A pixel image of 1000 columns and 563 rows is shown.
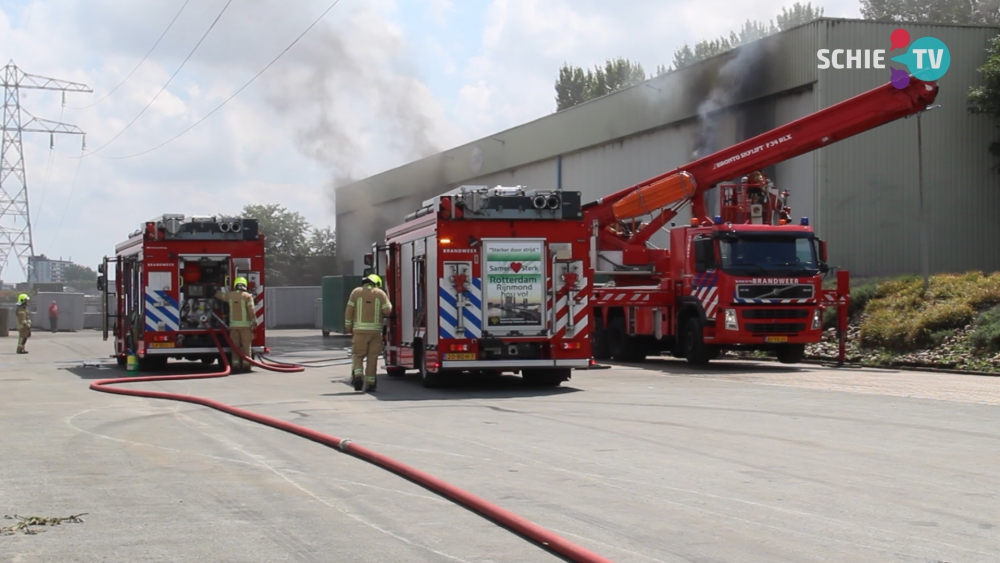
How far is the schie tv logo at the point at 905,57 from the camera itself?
31.4 meters

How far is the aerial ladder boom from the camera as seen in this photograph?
20.7 m

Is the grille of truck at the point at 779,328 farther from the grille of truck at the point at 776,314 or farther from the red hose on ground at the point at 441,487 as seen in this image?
the red hose on ground at the point at 441,487

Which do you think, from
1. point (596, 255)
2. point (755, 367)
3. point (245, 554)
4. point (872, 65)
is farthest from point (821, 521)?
point (872, 65)

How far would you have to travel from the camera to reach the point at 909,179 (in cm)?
3241

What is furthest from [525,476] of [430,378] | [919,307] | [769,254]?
[919,307]

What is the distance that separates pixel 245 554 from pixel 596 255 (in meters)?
19.5

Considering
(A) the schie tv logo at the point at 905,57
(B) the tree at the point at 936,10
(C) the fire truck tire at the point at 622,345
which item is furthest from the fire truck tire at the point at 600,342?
(B) the tree at the point at 936,10

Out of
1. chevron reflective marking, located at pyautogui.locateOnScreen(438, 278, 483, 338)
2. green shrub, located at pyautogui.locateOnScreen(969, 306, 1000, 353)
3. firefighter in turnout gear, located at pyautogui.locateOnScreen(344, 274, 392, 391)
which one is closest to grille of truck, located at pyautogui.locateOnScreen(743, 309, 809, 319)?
green shrub, located at pyautogui.locateOnScreen(969, 306, 1000, 353)

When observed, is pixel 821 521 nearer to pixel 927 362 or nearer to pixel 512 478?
pixel 512 478

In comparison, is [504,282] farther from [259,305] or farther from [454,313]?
[259,305]

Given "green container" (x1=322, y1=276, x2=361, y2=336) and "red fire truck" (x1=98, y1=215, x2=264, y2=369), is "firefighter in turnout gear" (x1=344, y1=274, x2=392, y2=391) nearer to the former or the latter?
"red fire truck" (x1=98, y1=215, x2=264, y2=369)

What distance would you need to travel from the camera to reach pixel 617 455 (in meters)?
9.24

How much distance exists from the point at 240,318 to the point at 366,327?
18.5ft

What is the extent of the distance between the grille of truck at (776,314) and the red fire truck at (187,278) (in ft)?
30.0
